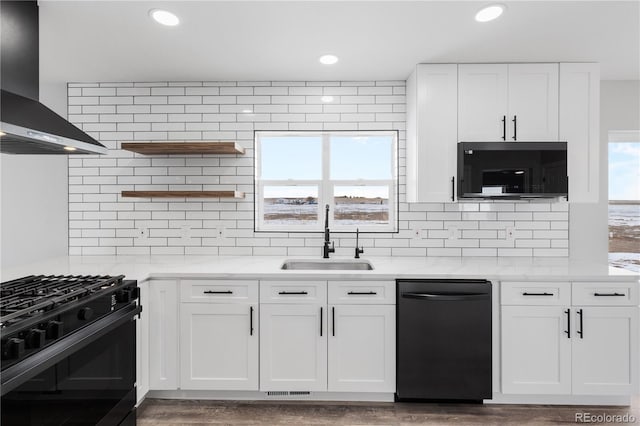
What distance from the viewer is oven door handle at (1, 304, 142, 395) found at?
127 cm

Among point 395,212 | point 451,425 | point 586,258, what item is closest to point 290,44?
point 395,212

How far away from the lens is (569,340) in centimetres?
243

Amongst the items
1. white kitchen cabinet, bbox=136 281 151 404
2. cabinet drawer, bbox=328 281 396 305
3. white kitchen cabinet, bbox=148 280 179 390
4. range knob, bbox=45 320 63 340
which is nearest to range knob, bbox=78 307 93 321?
range knob, bbox=45 320 63 340

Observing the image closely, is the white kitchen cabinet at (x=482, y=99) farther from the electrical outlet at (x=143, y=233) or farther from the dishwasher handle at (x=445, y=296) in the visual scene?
the electrical outlet at (x=143, y=233)

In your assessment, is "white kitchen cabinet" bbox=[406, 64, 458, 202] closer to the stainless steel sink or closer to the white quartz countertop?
the white quartz countertop

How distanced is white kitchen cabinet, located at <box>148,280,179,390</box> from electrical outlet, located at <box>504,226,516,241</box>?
2.64 metres

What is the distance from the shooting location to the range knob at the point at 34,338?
4.43ft

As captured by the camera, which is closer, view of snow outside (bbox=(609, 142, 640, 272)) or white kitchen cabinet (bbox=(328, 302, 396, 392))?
white kitchen cabinet (bbox=(328, 302, 396, 392))

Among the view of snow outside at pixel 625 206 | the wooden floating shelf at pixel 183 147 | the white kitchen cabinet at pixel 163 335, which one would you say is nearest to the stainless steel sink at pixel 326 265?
the white kitchen cabinet at pixel 163 335

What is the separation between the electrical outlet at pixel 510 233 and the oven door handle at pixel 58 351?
287 cm

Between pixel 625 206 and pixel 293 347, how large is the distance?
305 centimetres

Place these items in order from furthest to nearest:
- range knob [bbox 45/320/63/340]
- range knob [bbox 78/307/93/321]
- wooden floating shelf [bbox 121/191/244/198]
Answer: wooden floating shelf [bbox 121/191/244/198], range knob [bbox 78/307/93/321], range knob [bbox 45/320/63/340]

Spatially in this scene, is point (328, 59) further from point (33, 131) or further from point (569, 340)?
point (569, 340)

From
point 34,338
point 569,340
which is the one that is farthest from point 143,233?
point 569,340
